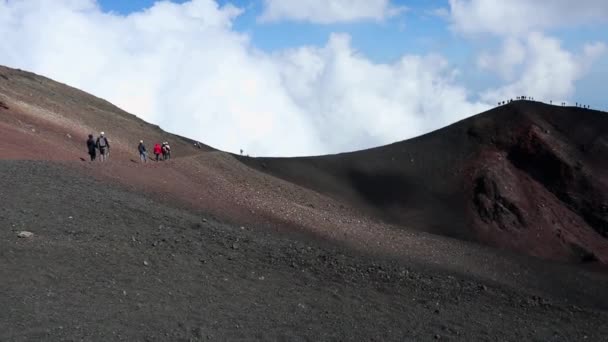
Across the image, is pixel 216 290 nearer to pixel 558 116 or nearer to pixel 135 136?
pixel 135 136

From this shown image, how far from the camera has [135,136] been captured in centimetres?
3644

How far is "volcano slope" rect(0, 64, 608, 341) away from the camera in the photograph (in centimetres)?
1239

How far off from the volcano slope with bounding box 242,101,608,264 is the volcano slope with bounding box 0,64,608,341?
27.3 feet

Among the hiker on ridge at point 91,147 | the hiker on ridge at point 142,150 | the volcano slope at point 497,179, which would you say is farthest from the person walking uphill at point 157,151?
the volcano slope at point 497,179

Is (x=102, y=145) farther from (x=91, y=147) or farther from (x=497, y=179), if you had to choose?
(x=497, y=179)

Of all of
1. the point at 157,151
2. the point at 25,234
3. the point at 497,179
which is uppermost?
the point at 497,179

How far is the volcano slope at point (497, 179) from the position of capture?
1339 inches

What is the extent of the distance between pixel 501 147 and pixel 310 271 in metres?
26.1

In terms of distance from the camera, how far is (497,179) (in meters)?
36.8

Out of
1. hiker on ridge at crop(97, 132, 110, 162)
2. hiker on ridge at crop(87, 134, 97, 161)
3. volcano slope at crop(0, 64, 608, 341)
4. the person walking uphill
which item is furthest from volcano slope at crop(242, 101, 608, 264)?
hiker on ridge at crop(87, 134, 97, 161)

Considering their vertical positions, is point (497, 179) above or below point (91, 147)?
above

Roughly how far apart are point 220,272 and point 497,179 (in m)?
24.9

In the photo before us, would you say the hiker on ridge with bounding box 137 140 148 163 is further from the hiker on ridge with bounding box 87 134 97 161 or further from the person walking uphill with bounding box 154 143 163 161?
the hiker on ridge with bounding box 87 134 97 161

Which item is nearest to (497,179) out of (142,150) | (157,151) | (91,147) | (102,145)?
(157,151)
